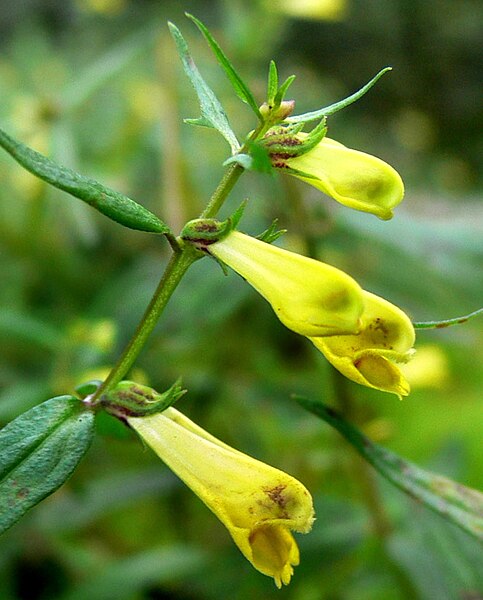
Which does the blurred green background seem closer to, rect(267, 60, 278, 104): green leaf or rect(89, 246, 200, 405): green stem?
rect(89, 246, 200, 405): green stem

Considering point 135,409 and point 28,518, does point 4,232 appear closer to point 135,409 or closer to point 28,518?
point 28,518

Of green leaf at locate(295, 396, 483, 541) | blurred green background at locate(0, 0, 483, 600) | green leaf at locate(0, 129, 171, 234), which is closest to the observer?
green leaf at locate(0, 129, 171, 234)

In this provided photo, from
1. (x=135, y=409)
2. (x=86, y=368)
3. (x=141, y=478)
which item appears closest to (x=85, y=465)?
(x=141, y=478)

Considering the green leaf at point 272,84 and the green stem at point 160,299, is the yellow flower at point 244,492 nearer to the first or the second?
the green stem at point 160,299

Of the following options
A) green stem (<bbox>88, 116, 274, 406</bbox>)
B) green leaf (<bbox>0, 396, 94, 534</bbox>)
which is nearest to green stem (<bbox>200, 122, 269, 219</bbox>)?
green stem (<bbox>88, 116, 274, 406</bbox>)

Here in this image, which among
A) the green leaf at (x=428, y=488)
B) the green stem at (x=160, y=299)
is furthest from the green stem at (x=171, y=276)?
the green leaf at (x=428, y=488)
